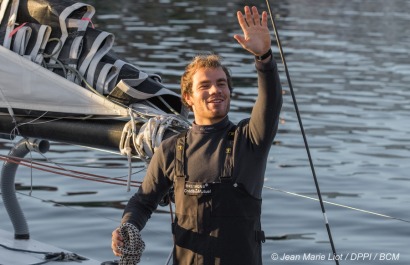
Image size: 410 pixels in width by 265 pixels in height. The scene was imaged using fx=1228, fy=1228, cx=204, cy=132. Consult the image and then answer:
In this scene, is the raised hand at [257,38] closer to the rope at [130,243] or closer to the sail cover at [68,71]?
the rope at [130,243]

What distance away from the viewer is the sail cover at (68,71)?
6.66 m

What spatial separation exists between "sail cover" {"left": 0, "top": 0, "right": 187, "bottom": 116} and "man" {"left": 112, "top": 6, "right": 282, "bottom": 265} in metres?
1.28

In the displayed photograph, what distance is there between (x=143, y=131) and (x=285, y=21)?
85.3 feet

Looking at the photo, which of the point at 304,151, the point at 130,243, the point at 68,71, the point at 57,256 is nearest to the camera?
the point at 130,243

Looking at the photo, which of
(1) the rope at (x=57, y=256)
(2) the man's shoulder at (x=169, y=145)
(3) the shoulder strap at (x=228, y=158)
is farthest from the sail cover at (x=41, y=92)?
(3) the shoulder strap at (x=228, y=158)

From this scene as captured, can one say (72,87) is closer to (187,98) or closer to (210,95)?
(187,98)

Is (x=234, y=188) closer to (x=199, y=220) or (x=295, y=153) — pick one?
(x=199, y=220)

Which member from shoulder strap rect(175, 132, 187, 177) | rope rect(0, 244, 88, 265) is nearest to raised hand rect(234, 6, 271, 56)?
shoulder strap rect(175, 132, 187, 177)

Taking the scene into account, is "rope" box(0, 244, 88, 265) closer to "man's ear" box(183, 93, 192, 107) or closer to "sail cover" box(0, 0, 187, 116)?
"sail cover" box(0, 0, 187, 116)

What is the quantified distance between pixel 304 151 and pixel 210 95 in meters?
9.11

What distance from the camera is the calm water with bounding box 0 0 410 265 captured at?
33.3ft

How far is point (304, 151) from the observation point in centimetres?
1432

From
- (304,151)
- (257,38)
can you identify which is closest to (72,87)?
(257,38)

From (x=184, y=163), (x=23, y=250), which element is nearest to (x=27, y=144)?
(x=23, y=250)
